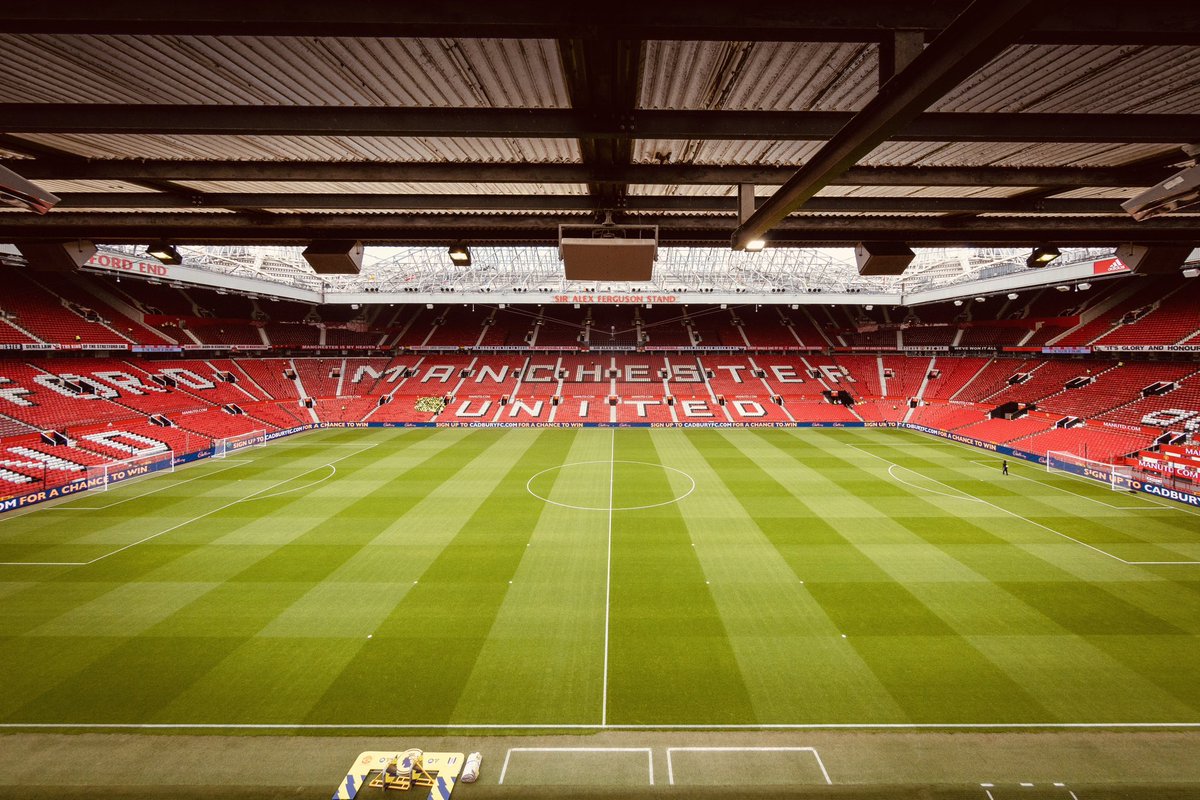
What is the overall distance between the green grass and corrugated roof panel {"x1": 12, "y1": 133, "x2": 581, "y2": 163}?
770 cm

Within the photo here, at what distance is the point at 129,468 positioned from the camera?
66.4 feet

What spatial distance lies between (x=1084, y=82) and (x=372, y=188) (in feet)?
23.8

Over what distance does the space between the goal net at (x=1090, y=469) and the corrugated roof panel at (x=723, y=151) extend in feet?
74.4

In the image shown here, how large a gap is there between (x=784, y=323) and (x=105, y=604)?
4752cm

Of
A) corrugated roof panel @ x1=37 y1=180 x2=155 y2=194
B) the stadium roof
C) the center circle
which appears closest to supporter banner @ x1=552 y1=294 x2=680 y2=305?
the center circle

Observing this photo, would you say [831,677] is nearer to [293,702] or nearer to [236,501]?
[293,702]

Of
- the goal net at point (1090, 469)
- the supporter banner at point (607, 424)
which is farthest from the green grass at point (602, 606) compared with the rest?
the supporter banner at point (607, 424)

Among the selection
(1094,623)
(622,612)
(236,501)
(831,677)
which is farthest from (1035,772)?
(236,501)

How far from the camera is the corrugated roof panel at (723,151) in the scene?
501 cm

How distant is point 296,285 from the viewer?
3497 cm

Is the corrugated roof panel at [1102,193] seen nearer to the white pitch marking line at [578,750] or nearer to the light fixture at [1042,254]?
the light fixture at [1042,254]

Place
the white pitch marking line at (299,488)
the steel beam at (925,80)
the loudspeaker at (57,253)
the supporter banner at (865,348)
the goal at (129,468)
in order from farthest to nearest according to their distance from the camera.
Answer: the supporter banner at (865,348), the goal at (129,468), the white pitch marking line at (299,488), the loudspeaker at (57,253), the steel beam at (925,80)

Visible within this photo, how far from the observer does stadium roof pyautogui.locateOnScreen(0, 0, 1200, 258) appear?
3.10m

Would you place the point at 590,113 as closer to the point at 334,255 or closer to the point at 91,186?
the point at 334,255
